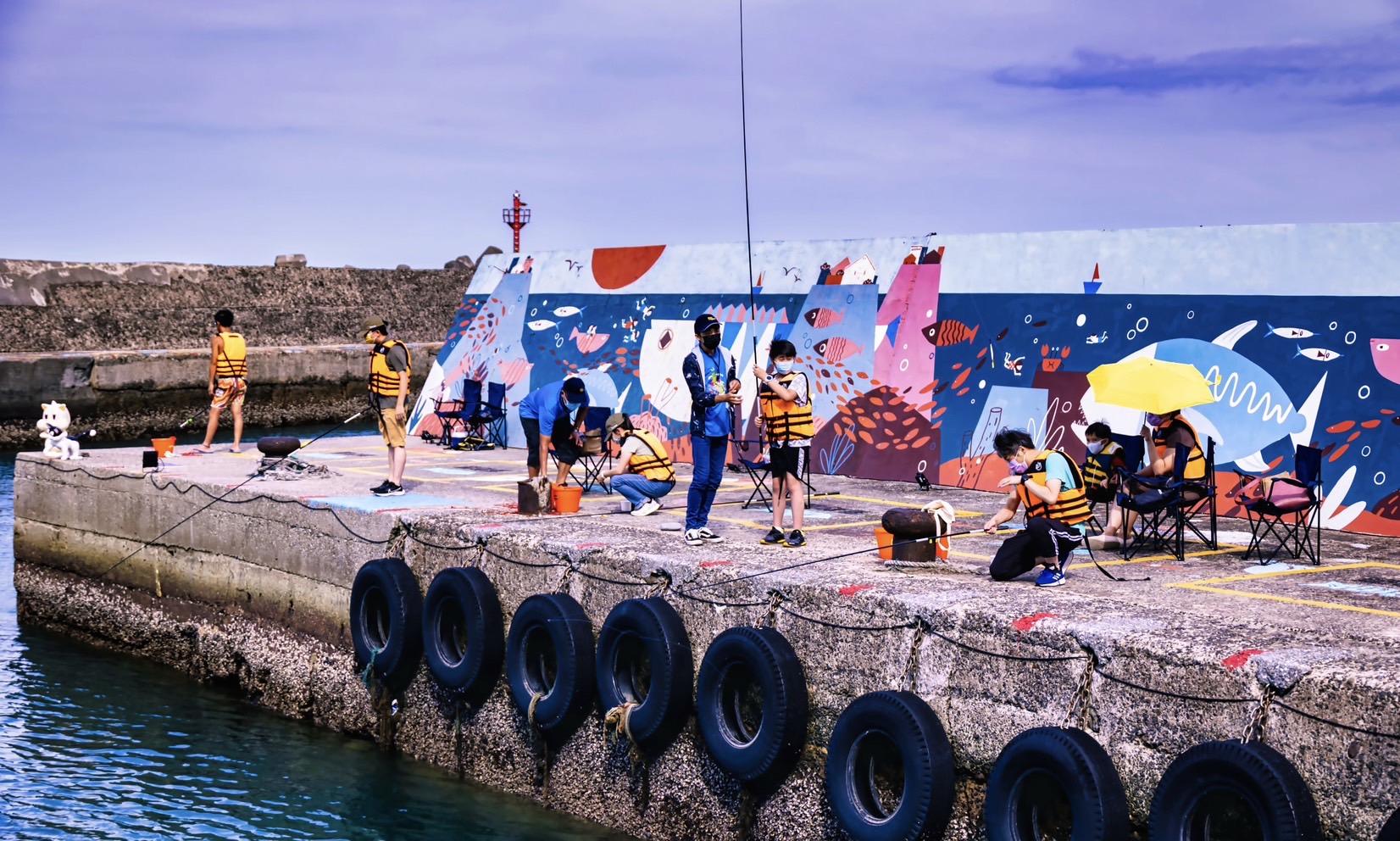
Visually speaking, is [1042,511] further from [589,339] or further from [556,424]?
[589,339]

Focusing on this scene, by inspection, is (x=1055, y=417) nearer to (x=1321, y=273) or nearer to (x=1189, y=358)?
(x=1189, y=358)

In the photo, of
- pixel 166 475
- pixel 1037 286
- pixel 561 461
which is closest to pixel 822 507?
pixel 561 461

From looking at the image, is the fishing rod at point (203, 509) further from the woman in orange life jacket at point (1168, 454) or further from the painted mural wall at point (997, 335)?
the woman in orange life jacket at point (1168, 454)

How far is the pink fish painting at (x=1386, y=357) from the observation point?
1212cm

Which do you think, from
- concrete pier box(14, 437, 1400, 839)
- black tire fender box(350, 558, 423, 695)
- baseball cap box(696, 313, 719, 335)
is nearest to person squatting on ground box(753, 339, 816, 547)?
concrete pier box(14, 437, 1400, 839)

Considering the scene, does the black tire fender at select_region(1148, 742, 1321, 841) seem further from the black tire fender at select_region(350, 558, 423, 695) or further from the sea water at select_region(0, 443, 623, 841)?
the black tire fender at select_region(350, 558, 423, 695)

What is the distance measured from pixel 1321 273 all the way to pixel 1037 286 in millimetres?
2963

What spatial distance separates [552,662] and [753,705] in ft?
6.89

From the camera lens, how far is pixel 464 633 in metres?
11.3

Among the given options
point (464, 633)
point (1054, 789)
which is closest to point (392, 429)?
point (464, 633)

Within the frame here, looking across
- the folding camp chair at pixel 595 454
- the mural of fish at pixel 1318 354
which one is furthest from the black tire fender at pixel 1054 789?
the folding camp chair at pixel 595 454

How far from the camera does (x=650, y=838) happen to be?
30.9 ft

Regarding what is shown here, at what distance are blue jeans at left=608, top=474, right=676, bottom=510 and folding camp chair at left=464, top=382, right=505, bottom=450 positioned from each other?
23.8 ft

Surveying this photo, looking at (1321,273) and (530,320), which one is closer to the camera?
(1321,273)
